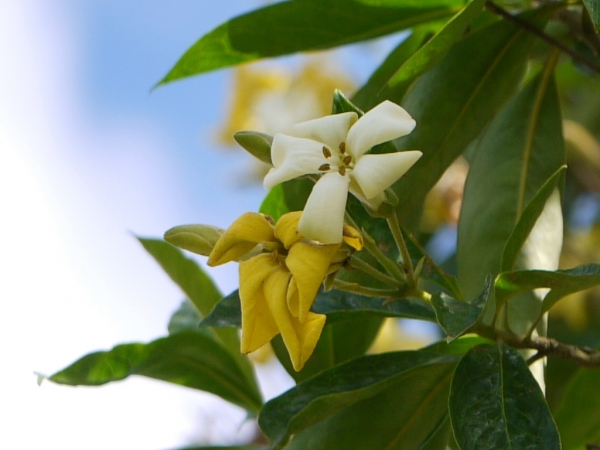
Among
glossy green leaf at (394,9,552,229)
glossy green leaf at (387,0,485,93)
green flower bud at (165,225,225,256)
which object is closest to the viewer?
green flower bud at (165,225,225,256)

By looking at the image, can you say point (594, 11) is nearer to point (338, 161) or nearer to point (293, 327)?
point (338, 161)

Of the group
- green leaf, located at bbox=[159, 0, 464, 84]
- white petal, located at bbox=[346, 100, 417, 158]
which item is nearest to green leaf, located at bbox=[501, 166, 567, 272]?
white petal, located at bbox=[346, 100, 417, 158]

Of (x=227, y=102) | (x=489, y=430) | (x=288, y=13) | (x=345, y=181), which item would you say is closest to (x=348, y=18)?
(x=288, y=13)

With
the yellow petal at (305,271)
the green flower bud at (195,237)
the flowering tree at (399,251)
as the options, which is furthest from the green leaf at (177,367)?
the yellow petal at (305,271)

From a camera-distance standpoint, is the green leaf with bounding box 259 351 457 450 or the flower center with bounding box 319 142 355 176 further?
the green leaf with bounding box 259 351 457 450

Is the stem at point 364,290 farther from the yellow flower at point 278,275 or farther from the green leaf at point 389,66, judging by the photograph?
the green leaf at point 389,66

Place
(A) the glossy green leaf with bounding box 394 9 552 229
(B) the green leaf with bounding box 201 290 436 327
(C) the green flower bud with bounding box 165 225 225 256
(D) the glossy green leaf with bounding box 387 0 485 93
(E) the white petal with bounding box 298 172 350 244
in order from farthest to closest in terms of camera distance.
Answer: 1. (A) the glossy green leaf with bounding box 394 9 552 229
2. (B) the green leaf with bounding box 201 290 436 327
3. (D) the glossy green leaf with bounding box 387 0 485 93
4. (C) the green flower bud with bounding box 165 225 225 256
5. (E) the white petal with bounding box 298 172 350 244

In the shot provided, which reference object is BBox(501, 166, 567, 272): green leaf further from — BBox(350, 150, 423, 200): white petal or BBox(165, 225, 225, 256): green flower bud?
BBox(165, 225, 225, 256): green flower bud
